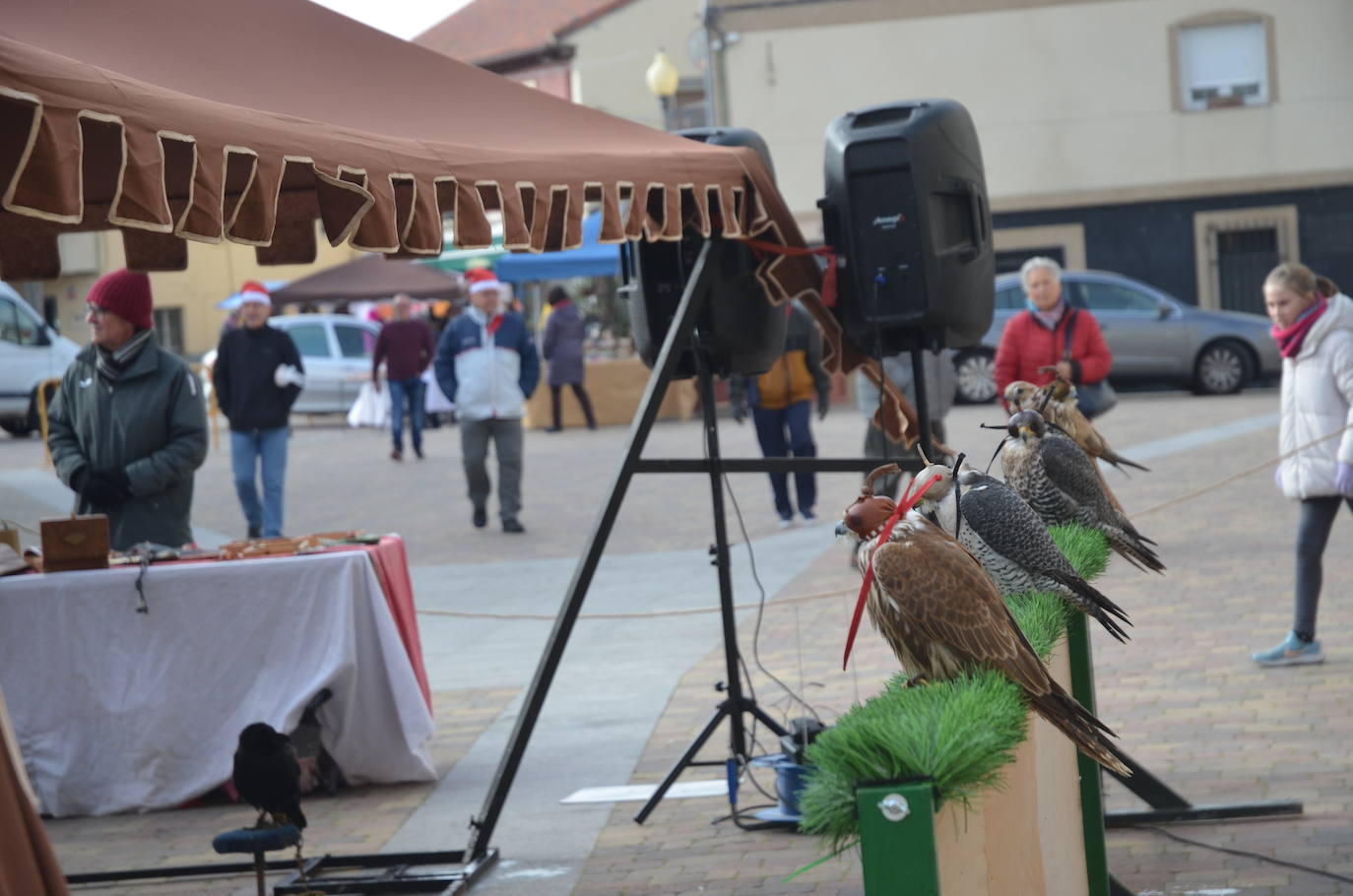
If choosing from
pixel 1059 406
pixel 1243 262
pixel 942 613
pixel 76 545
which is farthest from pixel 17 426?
pixel 942 613

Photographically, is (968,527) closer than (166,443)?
Yes

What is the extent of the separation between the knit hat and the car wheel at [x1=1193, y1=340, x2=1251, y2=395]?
65.6ft

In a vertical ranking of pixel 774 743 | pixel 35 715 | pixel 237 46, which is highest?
pixel 237 46

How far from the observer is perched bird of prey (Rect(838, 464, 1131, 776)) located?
11.4 feet

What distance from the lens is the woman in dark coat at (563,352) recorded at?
24.1 meters

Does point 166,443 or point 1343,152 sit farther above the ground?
point 1343,152

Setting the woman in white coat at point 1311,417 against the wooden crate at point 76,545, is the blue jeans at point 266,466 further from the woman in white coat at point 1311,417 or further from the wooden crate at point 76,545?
the woman in white coat at point 1311,417

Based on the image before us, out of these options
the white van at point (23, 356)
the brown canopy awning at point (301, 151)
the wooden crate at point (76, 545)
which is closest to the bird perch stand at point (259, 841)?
the brown canopy awning at point (301, 151)

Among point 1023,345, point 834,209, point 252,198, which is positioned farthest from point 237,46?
point 1023,345

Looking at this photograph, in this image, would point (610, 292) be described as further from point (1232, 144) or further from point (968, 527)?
point (968, 527)

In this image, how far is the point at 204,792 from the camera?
6.79 meters

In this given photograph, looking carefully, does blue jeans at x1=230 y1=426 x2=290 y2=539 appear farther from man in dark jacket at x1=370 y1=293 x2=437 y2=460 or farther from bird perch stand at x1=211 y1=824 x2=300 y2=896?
bird perch stand at x1=211 y1=824 x2=300 y2=896

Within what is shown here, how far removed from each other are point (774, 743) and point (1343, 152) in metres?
27.8

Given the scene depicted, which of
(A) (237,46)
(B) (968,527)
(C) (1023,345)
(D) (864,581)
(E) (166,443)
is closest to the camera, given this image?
(D) (864,581)
